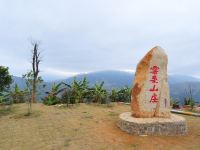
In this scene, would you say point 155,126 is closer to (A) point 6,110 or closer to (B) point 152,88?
(B) point 152,88

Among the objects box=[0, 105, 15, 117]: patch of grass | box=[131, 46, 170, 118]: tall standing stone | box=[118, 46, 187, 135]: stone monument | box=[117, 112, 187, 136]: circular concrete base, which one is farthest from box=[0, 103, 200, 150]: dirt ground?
box=[131, 46, 170, 118]: tall standing stone

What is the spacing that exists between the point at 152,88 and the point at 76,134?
4.02 m

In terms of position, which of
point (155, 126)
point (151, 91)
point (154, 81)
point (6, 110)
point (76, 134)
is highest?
point (154, 81)

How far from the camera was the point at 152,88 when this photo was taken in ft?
44.5

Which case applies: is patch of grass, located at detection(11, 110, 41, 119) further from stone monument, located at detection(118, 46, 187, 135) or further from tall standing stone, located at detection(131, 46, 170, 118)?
tall standing stone, located at detection(131, 46, 170, 118)

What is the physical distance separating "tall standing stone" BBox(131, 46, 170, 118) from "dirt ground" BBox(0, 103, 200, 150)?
1.44 metres

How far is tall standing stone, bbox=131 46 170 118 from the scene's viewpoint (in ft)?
44.2

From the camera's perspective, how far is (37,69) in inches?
1000

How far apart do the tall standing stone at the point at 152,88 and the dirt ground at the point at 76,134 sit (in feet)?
4.71

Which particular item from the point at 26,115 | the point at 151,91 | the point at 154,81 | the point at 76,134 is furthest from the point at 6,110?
the point at 154,81

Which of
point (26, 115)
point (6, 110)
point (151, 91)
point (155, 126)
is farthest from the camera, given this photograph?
point (6, 110)

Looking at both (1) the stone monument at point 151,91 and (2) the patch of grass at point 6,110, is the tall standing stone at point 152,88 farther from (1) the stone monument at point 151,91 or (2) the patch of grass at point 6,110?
(2) the patch of grass at point 6,110

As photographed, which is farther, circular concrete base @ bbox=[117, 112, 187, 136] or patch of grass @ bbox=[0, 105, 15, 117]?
patch of grass @ bbox=[0, 105, 15, 117]

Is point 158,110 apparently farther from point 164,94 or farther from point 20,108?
point 20,108
